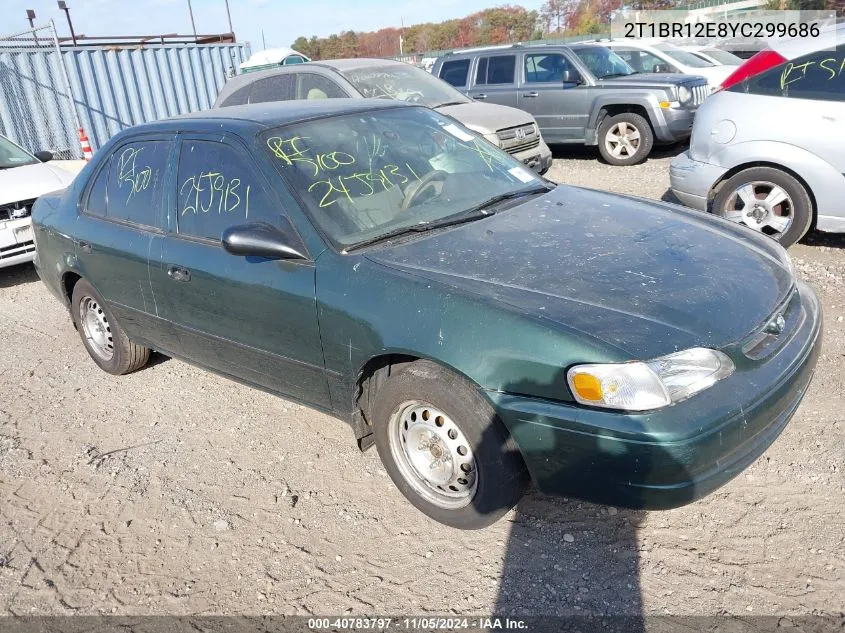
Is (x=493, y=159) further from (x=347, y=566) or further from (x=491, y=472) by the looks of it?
(x=347, y=566)

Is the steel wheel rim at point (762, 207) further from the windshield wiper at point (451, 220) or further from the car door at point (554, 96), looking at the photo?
the car door at point (554, 96)

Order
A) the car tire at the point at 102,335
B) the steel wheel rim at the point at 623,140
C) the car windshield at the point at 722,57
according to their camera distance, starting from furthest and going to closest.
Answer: the car windshield at the point at 722,57 < the steel wheel rim at the point at 623,140 < the car tire at the point at 102,335

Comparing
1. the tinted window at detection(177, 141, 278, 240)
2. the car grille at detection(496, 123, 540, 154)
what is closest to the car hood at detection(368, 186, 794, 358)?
the tinted window at detection(177, 141, 278, 240)

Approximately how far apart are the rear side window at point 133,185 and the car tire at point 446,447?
5.94 feet

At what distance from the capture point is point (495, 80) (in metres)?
11.1

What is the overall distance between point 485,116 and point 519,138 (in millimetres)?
488

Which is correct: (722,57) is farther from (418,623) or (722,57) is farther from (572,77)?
(418,623)

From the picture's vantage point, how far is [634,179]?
899 centimetres

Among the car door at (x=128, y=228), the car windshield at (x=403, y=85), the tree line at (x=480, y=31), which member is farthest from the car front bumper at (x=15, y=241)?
the tree line at (x=480, y=31)

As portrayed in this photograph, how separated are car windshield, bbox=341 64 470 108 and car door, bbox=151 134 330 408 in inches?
197

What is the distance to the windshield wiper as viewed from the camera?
3.04m

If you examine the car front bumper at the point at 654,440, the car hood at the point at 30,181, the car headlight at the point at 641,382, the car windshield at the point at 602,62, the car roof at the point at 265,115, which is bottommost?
the car front bumper at the point at 654,440

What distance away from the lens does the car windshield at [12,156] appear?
7323 millimetres

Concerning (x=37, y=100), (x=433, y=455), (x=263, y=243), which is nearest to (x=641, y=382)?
(x=433, y=455)
